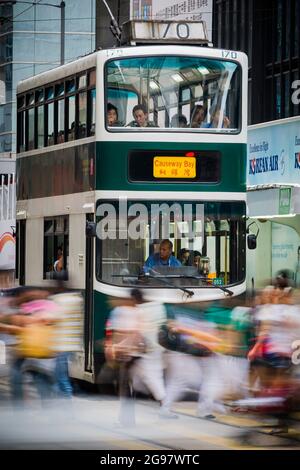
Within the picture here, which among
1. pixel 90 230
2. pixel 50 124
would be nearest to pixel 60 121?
pixel 50 124

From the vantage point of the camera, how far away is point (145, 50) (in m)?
13.3

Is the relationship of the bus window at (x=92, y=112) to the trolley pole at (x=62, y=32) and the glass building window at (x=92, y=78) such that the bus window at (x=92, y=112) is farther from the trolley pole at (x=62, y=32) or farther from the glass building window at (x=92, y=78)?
the trolley pole at (x=62, y=32)

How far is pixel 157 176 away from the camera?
1298 centimetres

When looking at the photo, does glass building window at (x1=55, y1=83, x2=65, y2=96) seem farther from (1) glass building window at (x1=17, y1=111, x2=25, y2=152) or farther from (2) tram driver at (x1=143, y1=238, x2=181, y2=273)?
(2) tram driver at (x1=143, y1=238, x2=181, y2=273)

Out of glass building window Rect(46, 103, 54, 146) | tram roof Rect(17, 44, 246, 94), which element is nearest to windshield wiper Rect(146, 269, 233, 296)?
tram roof Rect(17, 44, 246, 94)

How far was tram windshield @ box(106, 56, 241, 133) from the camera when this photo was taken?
13070 mm

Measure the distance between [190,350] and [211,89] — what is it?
6.06 meters

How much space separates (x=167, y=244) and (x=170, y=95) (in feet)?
6.11

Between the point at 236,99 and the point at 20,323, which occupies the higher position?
the point at 236,99

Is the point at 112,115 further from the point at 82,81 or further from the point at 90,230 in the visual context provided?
the point at 90,230

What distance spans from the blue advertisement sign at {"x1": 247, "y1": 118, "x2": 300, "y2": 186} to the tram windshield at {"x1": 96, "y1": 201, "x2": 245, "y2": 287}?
11495 millimetres

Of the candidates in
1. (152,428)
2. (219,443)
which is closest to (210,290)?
(152,428)

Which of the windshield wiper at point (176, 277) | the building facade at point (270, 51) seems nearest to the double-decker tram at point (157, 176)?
the windshield wiper at point (176, 277)
